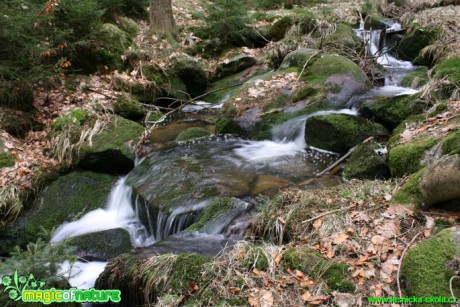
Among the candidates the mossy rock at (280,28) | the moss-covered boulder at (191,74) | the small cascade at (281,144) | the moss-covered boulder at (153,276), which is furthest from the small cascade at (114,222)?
the mossy rock at (280,28)

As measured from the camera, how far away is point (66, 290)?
11.7 feet

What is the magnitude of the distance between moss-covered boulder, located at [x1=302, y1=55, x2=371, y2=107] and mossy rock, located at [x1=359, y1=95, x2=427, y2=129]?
0.71 metres

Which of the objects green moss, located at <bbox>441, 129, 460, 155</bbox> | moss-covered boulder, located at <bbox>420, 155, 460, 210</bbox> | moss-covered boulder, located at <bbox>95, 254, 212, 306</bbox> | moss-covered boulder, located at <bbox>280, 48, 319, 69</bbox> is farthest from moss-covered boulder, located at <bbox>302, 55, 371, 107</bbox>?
moss-covered boulder, located at <bbox>95, 254, 212, 306</bbox>

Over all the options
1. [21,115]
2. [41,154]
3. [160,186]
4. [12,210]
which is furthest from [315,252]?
[21,115]

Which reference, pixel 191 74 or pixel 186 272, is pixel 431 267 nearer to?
pixel 186 272

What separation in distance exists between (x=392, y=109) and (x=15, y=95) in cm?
743

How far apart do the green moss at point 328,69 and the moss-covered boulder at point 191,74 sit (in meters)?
3.79

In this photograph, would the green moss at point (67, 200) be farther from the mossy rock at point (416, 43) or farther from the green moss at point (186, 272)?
the mossy rock at point (416, 43)

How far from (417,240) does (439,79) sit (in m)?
4.97

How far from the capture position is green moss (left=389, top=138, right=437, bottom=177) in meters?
4.55

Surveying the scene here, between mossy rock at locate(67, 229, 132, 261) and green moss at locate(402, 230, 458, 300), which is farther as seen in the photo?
mossy rock at locate(67, 229, 132, 261)

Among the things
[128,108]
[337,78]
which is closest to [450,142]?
[337,78]

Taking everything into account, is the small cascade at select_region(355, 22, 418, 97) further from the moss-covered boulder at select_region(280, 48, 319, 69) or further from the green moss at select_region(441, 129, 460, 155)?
the green moss at select_region(441, 129, 460, 155)

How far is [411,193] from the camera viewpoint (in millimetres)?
3697
